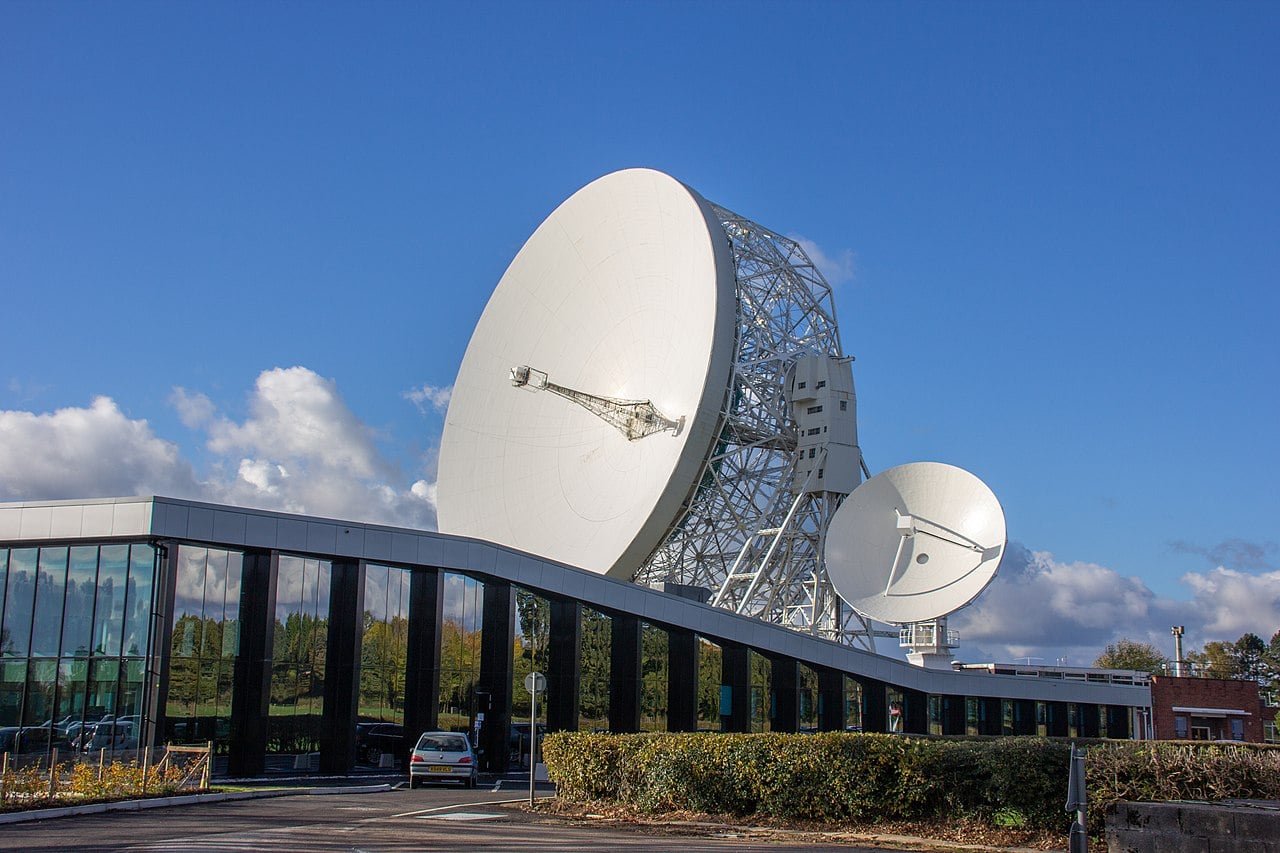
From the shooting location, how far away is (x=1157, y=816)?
47.6 ft

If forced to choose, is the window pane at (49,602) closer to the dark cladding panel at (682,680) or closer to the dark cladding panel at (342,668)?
the dark cladding panel at (342,668)

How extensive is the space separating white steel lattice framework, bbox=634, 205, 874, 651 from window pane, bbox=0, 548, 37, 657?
21442 mm

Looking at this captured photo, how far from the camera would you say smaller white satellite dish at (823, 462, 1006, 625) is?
148ft

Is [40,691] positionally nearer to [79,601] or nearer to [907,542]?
[79,601]

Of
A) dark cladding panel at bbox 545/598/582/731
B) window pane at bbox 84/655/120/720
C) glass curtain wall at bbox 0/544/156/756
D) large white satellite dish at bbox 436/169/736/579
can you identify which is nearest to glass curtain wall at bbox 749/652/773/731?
large white satellite dish at bbox 436/169/736/579

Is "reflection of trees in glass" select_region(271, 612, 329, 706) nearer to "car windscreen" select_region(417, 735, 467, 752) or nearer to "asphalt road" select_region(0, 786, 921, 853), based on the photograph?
"car windscreen" select_region(417, 735, 467, 752)

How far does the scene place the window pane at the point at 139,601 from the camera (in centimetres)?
3173

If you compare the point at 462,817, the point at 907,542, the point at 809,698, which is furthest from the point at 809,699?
the point at 462,817

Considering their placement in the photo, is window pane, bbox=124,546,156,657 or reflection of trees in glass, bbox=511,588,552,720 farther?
reflection of trees in glass, bbox=511,588,552,720

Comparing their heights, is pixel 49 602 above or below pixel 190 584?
below

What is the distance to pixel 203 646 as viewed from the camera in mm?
33250

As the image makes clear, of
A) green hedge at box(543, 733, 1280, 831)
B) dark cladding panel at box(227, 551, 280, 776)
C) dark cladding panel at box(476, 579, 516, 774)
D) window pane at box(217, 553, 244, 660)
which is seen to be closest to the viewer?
green hedge at box(543, 733, 1280, 831)

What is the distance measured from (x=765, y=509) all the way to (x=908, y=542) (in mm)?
5691

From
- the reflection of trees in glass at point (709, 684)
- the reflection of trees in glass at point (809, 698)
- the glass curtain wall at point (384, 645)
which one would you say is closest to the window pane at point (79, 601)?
the glass curtain wall at point (384, 645)
